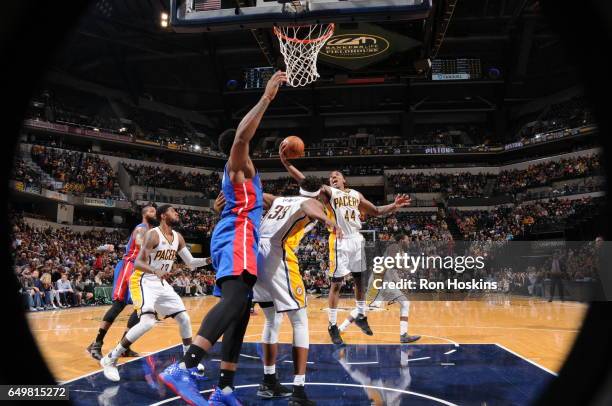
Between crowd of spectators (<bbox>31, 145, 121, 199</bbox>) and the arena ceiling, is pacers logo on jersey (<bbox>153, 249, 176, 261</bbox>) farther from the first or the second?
the arena ceiling

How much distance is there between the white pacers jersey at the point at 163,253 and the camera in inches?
225

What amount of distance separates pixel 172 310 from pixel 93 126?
2862cm

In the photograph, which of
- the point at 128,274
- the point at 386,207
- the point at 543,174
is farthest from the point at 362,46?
the point at 543,174

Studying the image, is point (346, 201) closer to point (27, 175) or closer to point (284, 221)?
point (284, 221)

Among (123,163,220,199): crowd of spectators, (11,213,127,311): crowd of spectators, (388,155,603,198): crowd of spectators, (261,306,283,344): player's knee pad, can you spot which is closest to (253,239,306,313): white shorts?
(261,306,283,344): player's knee pad

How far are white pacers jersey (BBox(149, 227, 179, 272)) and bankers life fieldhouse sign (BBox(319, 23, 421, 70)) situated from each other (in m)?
5.33

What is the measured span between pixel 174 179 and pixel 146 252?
28313 mm

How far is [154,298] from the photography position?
17.8 ft

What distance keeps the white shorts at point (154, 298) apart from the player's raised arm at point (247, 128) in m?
2.49

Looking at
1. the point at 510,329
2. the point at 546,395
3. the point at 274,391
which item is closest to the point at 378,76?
the point at 510,329

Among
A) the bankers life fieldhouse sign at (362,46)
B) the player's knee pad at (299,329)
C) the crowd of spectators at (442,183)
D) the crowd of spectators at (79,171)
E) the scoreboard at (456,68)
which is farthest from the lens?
the crowd of spectators at (442,183)

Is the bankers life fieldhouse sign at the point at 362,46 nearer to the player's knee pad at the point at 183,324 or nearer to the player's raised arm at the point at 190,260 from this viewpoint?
the player's raised arm at the point at 190,260

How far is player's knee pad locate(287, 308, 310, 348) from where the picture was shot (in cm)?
407

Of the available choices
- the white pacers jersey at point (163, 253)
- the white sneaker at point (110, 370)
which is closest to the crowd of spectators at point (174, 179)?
the white pacers jersey at point (163, 253)
